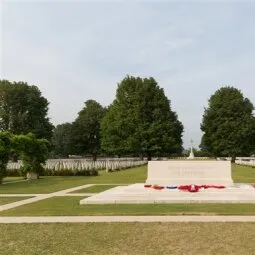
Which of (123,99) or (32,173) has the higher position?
(123,99)

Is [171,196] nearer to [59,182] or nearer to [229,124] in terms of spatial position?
[59,182]

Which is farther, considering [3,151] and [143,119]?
[143,119]

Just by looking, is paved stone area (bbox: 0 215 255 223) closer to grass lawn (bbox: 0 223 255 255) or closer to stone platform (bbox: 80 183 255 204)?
grass lawn (bbox: 0 223 255 255)

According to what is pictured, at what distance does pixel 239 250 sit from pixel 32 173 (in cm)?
2369

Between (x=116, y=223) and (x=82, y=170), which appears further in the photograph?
(x=82, y=170)

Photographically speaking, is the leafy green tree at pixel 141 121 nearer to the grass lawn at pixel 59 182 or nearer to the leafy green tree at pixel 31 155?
the leafy green tree at pixel 31 155

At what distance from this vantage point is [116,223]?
9.62 meters

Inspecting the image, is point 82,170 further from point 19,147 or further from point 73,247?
point 73,247

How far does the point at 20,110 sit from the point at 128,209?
44.7m

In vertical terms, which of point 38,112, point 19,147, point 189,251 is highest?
point 38,112

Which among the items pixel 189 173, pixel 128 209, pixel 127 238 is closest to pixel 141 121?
pixel 189 173

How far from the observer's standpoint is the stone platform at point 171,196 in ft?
44.4

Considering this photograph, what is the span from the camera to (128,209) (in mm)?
12039

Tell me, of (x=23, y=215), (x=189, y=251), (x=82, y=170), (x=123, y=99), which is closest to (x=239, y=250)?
(x=189, y=251)
